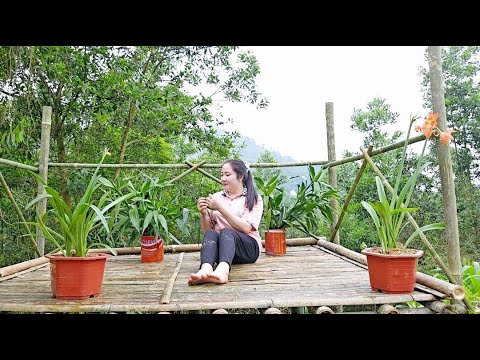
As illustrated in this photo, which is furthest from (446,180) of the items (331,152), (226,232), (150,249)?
(150,249)

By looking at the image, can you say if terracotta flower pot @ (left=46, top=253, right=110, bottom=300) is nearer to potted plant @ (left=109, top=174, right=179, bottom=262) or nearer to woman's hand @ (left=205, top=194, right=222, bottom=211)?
woman's hand @ (left=205, top=194, right=222, bottom=211)

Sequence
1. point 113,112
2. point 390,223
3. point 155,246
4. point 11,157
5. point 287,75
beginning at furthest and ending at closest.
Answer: point 287,75, point 113,112, point 11,157, point 155,246, point 390,223

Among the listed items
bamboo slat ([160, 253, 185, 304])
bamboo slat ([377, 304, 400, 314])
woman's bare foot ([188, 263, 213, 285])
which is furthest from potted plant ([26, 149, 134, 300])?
bamboo slat ([377, 304, 400, 314])

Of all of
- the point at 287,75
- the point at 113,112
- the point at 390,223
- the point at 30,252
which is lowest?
the point at 30,252

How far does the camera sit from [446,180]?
1868mm

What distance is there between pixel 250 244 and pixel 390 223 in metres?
0.99

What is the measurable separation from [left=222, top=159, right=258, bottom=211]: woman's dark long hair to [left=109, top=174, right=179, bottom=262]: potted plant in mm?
584

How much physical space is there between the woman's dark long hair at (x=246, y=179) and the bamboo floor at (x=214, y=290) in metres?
0.42

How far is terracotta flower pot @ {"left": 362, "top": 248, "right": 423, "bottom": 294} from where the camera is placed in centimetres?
171
